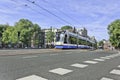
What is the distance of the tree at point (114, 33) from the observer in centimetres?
8311

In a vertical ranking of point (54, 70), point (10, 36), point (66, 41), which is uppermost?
Answer: point (10, 36)

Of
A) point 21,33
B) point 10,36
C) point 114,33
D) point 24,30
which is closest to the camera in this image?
point 114,33

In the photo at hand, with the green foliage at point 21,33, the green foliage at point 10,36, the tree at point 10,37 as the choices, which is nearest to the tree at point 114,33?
the green foliage at point 21,33

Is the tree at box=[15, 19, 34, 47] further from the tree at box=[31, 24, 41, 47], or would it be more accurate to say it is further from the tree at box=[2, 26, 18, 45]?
the tree at box=[31, 24, 41, 47]

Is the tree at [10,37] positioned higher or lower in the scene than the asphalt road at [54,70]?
higher

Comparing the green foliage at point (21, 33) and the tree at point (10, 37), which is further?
the tree at point (10, 37)

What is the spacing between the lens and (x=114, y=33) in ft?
276

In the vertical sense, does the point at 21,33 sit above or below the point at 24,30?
below

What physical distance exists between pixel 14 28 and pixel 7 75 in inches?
3470

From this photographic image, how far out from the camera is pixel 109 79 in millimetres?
9125

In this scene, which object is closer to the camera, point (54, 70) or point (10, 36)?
point (54, 70)

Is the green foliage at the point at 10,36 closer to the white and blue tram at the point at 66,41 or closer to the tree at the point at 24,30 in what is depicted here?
the tree at the point at 24,30

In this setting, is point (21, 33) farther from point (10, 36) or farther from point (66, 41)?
point (66, 41)

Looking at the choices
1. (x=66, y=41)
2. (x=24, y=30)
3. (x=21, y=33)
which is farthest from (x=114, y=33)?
(x=66, y=41)
